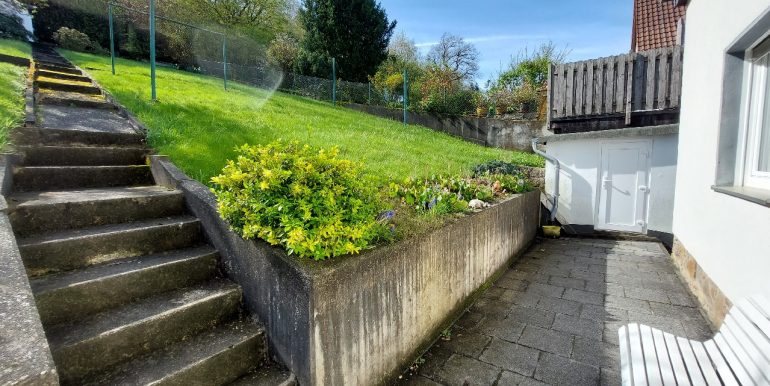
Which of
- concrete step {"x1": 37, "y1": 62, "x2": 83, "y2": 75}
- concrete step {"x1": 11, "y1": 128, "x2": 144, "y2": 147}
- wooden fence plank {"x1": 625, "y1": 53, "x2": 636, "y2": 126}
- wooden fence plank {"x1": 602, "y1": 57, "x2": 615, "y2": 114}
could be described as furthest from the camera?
concrete step {"x1": 37, "y1": 62, "x2": 83, "y2": 75}

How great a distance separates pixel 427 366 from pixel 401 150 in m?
5.87

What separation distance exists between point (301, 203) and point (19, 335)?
1.28 m

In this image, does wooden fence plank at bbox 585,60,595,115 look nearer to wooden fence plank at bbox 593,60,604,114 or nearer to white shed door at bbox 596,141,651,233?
wooden fence plank at bbox 593,60,604,114

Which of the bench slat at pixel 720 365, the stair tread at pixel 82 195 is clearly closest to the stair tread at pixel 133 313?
the stair tread at pixel 82 195

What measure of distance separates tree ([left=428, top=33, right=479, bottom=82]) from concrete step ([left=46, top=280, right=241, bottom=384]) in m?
27.0

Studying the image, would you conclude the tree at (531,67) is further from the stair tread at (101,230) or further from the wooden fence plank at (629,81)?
the stair tread at (101,230)

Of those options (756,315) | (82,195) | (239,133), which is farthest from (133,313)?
(239,133)

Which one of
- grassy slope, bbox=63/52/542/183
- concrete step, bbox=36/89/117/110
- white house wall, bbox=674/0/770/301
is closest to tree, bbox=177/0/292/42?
grassy slope, bbox=63/52/542/183

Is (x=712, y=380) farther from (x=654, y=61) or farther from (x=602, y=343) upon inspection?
(x=654, y=61)

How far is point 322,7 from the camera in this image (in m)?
18.3

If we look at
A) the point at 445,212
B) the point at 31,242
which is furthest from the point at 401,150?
the point at 31,242

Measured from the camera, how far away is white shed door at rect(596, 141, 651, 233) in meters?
6.39

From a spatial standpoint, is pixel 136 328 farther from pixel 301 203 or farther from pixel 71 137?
pixel 71 137

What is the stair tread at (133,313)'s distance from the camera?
1.98m
